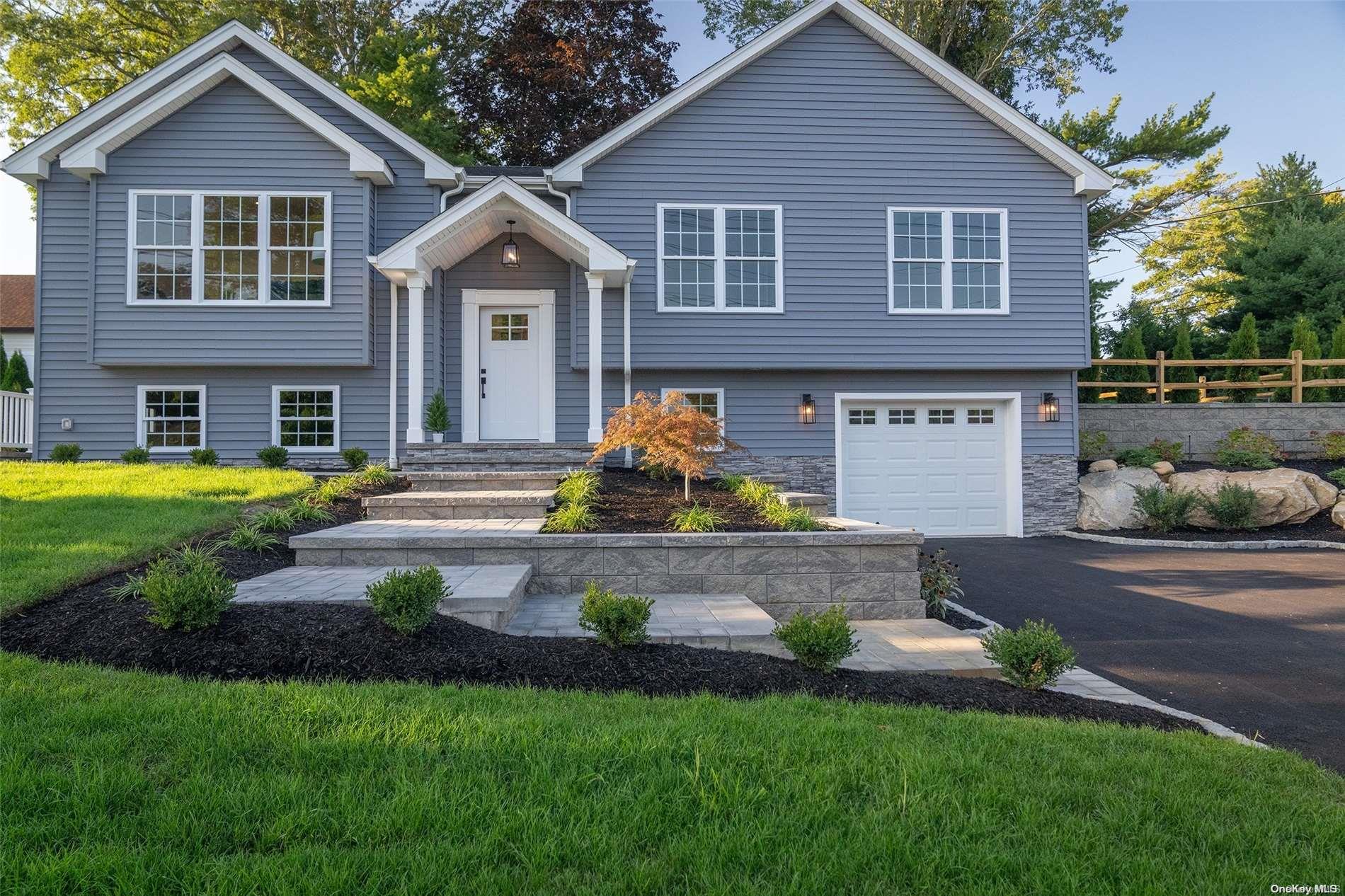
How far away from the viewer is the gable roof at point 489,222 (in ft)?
33.8

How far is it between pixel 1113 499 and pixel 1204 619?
679 centimetres

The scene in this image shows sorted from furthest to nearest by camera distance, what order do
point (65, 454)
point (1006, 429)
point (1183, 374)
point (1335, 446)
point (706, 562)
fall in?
point (1183, 374) < point (1335, 446) < point (1006, 429) < point (65, 454) < point (706, 562)

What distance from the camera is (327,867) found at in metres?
2.05

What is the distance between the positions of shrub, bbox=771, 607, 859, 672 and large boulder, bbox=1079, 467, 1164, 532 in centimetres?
1054

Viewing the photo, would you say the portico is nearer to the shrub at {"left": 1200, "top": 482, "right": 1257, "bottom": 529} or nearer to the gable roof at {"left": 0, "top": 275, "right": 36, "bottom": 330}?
the shrub at {"left": 1200, "top": 482, "right": 1257, "bottom": 529}

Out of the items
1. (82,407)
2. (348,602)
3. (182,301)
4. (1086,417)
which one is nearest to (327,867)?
(348,602)

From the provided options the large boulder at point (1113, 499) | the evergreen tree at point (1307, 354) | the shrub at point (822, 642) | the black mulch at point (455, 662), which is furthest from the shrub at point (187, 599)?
the evergreen tree at point (1307, 354)

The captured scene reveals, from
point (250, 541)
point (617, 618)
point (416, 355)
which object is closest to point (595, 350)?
point (416, 355)

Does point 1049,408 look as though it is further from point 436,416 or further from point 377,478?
point 377,478

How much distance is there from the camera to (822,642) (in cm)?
399

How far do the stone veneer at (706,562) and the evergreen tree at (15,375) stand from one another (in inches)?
532

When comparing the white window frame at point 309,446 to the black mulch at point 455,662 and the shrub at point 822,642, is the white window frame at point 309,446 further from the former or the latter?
the shrub at point 822,642

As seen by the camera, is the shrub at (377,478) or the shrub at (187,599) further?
the shrub at (377,478)

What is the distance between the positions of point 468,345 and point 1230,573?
1066 cm
